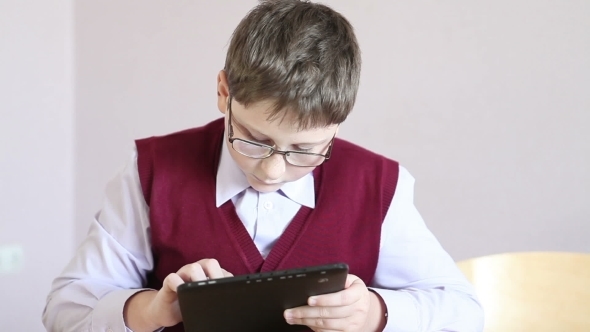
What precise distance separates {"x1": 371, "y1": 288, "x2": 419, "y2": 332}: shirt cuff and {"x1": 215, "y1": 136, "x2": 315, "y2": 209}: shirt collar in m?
0.18

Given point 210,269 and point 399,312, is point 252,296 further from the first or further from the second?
point 399,312

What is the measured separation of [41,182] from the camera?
2021 millimetres

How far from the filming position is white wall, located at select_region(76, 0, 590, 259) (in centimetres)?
179

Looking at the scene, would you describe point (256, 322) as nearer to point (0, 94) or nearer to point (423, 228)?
point (423, 228)

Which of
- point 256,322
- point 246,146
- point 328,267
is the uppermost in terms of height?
point 246,146

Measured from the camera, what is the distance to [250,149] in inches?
38.8

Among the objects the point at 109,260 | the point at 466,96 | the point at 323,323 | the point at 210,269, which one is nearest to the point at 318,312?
the point at 323,323

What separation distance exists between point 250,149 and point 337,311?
0.24 metres

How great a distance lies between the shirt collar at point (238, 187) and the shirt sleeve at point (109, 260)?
124 millimetres

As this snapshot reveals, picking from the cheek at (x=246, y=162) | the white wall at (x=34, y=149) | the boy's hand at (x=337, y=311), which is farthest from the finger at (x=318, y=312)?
the white wall at (x=34, y=149)

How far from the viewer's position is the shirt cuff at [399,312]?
109cm

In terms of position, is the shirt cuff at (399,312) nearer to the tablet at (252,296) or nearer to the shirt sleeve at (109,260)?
the tablet at (252,296)

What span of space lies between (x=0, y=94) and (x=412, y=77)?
1.04 m

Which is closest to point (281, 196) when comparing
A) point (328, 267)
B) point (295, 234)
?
point (295, 234)
